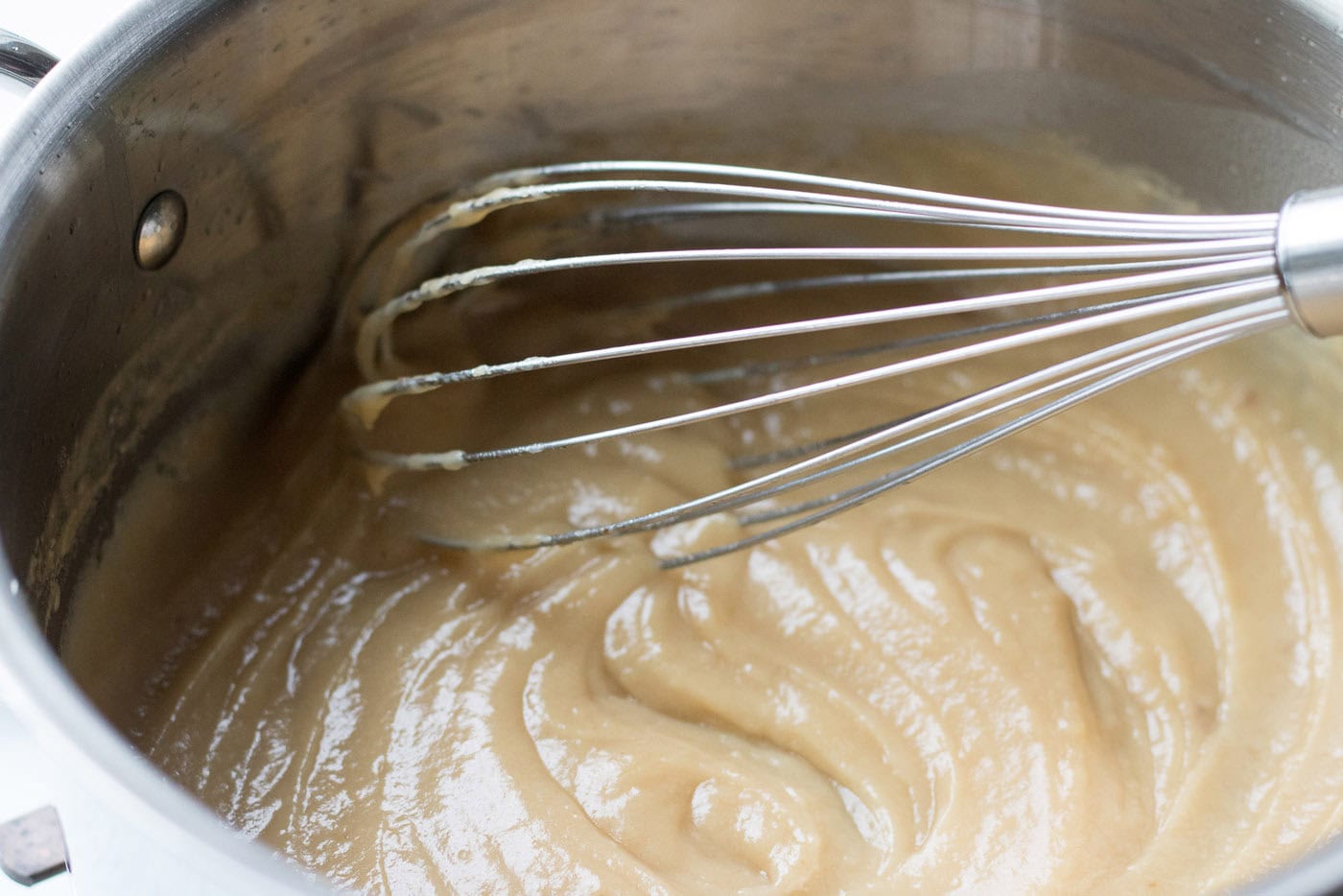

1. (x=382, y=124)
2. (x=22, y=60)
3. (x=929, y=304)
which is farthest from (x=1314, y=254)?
(x=22, y=60)

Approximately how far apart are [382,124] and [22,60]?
0.30 m

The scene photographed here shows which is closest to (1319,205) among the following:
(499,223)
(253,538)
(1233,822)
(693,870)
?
(1233,822)

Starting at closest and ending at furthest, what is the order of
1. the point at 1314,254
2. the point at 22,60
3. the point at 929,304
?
the point at 1314,254 < the point at 22,60 < the point at 929,304

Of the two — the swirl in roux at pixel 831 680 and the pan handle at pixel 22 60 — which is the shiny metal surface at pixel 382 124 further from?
the swirl in roux at pixel 831 680

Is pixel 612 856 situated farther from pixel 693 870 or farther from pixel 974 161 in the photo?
pixel 974 161

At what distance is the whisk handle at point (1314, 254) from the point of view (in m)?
0.72

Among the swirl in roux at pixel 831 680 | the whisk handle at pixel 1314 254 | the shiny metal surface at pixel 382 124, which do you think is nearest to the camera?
the whisk handle at pixel 1314 254

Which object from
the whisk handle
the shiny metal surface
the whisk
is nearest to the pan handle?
the shiny metal surface

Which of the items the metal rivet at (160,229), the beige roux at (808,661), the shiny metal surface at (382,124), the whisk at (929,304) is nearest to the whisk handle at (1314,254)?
the whisk at (929,304)

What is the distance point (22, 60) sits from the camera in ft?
2.89

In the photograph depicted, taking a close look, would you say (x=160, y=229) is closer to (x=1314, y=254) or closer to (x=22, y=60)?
(x=22, y=60)

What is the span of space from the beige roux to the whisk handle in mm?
421

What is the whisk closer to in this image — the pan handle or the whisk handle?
the whisk handle

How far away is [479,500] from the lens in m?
1.20
